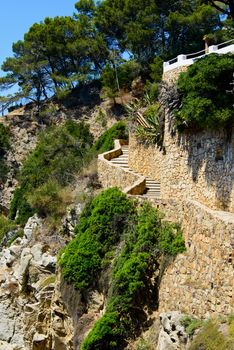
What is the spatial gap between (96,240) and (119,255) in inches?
70.7

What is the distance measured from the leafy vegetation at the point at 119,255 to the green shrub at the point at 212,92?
2.93 metres

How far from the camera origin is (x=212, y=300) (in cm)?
1139

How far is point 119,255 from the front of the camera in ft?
53.5

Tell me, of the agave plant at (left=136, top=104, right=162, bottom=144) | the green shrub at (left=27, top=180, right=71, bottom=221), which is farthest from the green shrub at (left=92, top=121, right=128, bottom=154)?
the agave plant at (left=136, top=104, right=162, bottom=144)

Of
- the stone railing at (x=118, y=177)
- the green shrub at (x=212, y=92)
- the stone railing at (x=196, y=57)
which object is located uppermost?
the stone railing at (x=196, y=57)

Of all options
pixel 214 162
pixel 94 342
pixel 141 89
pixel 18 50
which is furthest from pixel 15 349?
pixel 18 50

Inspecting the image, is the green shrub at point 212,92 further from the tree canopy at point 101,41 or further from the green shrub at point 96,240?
the tree canopy at point 101,41

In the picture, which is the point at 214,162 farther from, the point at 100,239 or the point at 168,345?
the point at 168,345

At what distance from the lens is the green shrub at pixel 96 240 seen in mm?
17422

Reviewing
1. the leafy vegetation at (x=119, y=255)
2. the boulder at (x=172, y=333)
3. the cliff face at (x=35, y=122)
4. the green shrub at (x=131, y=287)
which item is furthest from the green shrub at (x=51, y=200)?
the boulder at (x=172, y=333)

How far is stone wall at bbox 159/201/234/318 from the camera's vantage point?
11.1 metres

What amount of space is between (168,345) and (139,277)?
3353 millimetres

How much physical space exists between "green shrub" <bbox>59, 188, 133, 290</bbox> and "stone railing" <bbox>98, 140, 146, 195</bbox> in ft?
3.32

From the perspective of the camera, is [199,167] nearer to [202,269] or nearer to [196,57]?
[196,57]
